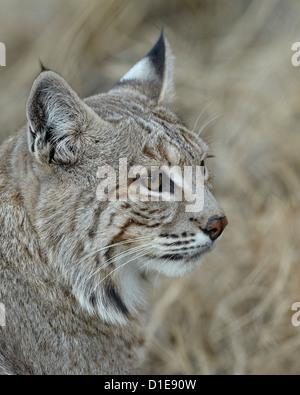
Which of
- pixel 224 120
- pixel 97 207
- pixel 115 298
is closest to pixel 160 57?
pixel 97 207

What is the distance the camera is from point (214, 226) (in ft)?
10.4

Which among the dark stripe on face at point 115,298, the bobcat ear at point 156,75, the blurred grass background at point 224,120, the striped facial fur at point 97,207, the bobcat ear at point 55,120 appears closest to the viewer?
the bobcat ear at point 55,120

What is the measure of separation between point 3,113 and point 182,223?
354 cm

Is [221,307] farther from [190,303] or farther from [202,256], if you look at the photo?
[202,256]

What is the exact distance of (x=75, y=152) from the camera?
3.12 metres

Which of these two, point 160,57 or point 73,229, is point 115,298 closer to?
point 73,229

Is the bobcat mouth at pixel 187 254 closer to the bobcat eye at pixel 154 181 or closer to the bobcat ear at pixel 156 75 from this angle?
the bobcat eye at pixel 154 181

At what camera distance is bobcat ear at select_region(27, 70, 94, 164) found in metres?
2.93

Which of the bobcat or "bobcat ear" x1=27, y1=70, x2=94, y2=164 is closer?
"bobcat ear" x1=27, y1=70, x2=94, y2=164

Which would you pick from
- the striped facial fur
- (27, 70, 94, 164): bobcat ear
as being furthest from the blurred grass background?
(27, 70, 94, 164): bobcat ear

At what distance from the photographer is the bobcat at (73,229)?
308 centimetres

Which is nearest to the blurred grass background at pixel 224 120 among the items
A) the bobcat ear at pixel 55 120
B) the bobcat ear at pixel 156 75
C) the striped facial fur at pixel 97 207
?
the bobcat ear at pixel 156 75

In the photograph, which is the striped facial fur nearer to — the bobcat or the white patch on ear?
the bobcat
